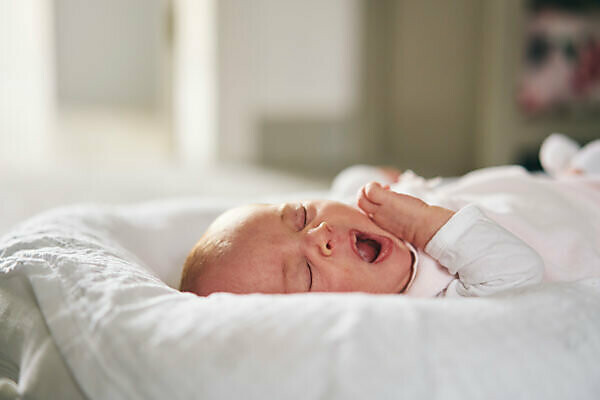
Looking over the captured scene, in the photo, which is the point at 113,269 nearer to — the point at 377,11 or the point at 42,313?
the point at 42,313

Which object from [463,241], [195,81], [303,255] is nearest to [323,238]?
[303,255]

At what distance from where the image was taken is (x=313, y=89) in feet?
10.9

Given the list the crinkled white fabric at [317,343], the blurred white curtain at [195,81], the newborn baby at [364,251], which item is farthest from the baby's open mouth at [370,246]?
the blurred white curtain at [195,81]

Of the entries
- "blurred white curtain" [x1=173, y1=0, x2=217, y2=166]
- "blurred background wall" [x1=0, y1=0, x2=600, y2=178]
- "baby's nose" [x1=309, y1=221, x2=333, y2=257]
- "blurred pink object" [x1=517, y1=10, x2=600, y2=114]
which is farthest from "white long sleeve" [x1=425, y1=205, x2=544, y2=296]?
"blurred white curtain" [x1=173, y1=0, x2=217, y2=166]

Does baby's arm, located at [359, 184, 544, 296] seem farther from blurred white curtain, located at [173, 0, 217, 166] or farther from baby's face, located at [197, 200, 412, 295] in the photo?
blurred white curtain, located at [173, 0, 217, 166]

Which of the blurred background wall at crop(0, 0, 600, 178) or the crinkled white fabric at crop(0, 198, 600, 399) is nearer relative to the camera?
the crinkled white fabric at crop(0, 198, 600, 399)

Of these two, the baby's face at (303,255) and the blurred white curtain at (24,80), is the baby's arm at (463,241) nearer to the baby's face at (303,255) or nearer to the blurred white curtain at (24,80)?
the baby's face at (303,255)

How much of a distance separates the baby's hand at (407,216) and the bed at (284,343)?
0.54ft

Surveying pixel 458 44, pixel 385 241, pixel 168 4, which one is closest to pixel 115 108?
pixel 168 4

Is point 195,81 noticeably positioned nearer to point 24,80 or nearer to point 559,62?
point 24,80

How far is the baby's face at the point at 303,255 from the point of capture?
0.66 metres

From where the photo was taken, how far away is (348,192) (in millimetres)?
1113

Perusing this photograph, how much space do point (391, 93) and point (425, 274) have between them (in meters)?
2.97

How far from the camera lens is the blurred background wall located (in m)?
2.60
